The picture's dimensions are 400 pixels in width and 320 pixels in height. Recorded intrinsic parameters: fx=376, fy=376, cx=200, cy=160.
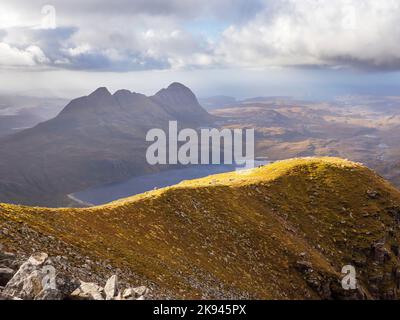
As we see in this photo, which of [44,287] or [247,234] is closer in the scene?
[44,287]

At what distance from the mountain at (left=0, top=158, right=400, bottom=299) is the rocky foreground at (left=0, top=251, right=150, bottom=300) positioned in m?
6.82

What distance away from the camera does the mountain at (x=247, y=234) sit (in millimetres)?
45312

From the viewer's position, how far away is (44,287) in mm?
26266

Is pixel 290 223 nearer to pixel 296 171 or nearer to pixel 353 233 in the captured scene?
pixel 353 233

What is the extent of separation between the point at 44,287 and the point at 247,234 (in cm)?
4860

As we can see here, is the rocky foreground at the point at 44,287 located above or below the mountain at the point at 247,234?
above

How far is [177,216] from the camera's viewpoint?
6719 centimetres

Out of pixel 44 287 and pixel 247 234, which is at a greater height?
pixel 44 287

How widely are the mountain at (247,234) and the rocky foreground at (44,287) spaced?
6.82 metres

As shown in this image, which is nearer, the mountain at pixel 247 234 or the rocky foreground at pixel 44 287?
the rocky foreground at pixel 44 287

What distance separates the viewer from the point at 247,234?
70375 millimetres
